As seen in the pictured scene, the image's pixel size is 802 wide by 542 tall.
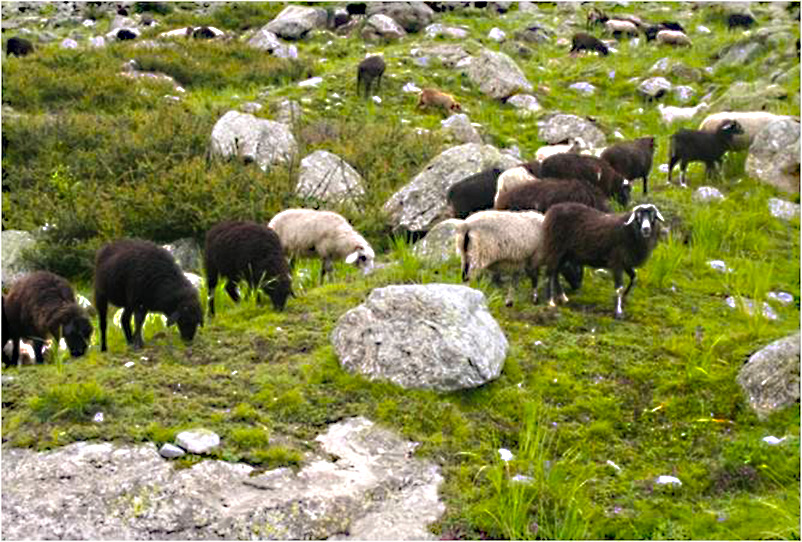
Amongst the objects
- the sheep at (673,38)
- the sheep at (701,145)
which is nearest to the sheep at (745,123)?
the sheep at (701,145)

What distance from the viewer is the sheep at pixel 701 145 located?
53.7ft

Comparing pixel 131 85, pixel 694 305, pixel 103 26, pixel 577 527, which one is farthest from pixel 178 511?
pixel 103 26

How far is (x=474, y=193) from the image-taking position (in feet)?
44.5

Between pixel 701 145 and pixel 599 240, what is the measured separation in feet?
24.5

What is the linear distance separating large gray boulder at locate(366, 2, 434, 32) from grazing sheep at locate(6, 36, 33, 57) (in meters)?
12.7

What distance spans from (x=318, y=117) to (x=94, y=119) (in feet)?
17.7

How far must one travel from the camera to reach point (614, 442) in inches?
298

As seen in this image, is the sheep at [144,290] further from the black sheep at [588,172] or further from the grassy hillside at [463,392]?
the black sheep at [588,172]

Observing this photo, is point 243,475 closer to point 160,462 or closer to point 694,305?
point 160,462

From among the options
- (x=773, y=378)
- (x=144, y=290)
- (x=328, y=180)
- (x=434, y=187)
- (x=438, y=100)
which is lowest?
(x=438, y=100)

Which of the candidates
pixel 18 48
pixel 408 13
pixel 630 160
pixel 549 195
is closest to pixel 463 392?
pixel 549 195

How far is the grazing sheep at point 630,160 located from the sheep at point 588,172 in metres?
1.54

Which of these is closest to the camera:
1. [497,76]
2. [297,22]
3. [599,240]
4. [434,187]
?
[599,240]

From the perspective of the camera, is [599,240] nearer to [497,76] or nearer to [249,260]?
[249,260]
